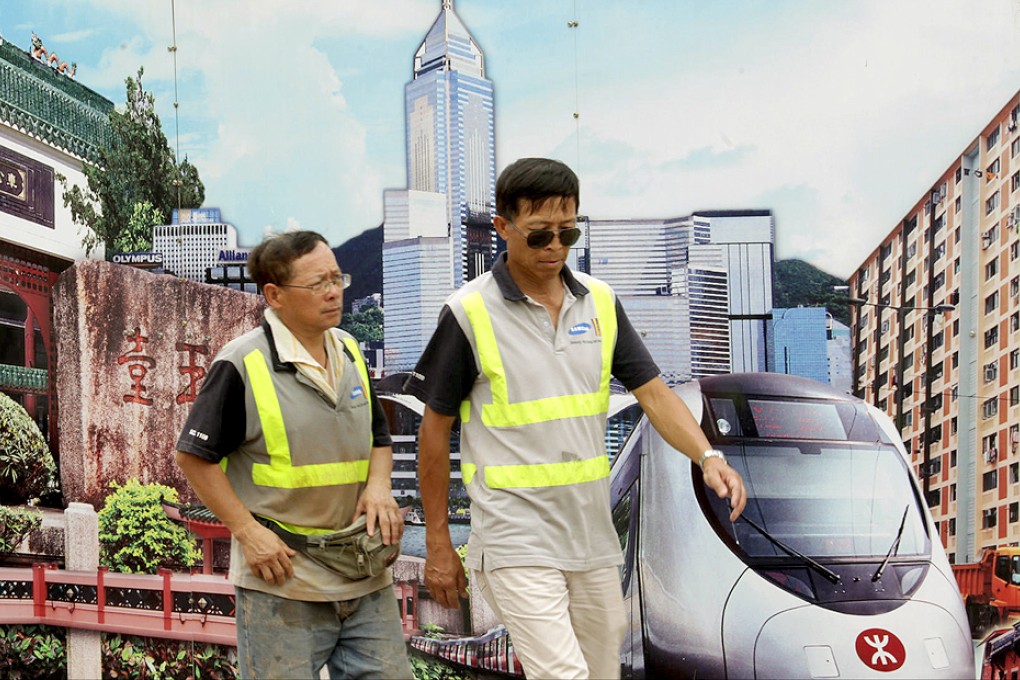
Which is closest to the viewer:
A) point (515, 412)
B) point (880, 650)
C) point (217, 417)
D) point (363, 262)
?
point (217, 417)

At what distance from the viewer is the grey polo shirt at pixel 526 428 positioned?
8.27 ft

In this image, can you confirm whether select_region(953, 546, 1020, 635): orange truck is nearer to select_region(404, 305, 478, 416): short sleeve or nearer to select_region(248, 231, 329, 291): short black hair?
select_region(404, 305, 478, 416): short sleeve

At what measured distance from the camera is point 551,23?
12.6 ft

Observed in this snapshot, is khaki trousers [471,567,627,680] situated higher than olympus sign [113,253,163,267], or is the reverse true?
olympus sign [113,253,163,267]

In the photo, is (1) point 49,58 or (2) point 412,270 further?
(1) point 49,58

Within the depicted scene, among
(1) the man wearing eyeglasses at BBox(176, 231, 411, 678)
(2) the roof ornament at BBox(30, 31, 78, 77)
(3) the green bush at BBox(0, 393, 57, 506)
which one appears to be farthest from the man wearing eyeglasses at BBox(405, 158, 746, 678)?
(2) the roof ornament at BBox(30, 31, 78, 77)

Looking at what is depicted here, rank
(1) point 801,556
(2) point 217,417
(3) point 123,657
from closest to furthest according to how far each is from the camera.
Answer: (2) point 217,417 → (1) point 801,556 → (3) point 123,657

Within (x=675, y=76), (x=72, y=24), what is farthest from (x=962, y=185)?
(x=72, y=24)

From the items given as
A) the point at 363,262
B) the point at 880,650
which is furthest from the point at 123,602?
the point at 880,650

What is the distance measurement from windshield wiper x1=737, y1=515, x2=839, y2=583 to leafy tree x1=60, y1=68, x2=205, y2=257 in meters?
2.45

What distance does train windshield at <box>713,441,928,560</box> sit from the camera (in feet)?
11.3

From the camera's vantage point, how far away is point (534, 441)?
255 cm

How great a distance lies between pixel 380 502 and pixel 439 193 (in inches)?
65.3

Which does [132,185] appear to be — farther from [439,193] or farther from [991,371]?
[991,371]
